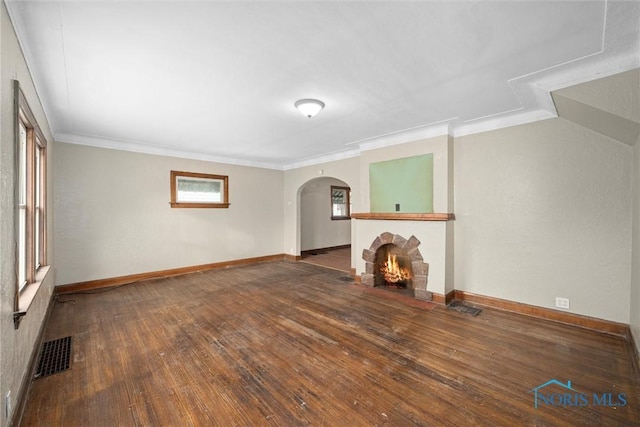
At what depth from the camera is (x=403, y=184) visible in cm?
435

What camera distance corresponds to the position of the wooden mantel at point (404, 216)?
387cm

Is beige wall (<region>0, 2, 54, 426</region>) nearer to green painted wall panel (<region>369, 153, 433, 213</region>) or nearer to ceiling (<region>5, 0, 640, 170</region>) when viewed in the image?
ceiling (<region>5, 0, 640, 170</region>)

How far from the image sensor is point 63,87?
2730 mm

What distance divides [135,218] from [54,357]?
2966mm

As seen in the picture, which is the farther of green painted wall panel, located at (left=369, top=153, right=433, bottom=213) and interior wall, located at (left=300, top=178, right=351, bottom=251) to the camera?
interior wall, located at (left=300, top=178, right=351, bottom=251)

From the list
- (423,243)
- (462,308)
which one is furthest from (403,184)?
(462,308)

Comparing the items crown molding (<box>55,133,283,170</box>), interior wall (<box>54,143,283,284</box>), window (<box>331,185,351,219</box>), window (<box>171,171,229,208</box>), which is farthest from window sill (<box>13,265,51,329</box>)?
window (<box>331,185,351,219</box>)

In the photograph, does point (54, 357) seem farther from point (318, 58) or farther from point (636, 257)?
point (636, 257)

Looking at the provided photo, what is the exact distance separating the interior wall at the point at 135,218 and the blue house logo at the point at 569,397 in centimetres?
572

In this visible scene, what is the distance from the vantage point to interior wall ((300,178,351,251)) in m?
8.38

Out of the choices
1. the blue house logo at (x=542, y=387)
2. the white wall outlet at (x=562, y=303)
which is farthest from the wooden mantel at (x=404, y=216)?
the blue house logo at (x=542, y=387)

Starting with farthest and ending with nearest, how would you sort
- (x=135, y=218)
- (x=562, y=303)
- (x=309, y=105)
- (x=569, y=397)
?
1. (x=135, y=218)
2. (x=562, y=303)
3. (x=309, y=105)
4. (x=569, y=397)

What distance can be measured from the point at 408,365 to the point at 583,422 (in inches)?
43.4

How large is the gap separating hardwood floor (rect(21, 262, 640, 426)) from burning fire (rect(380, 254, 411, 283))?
2.88 feet
